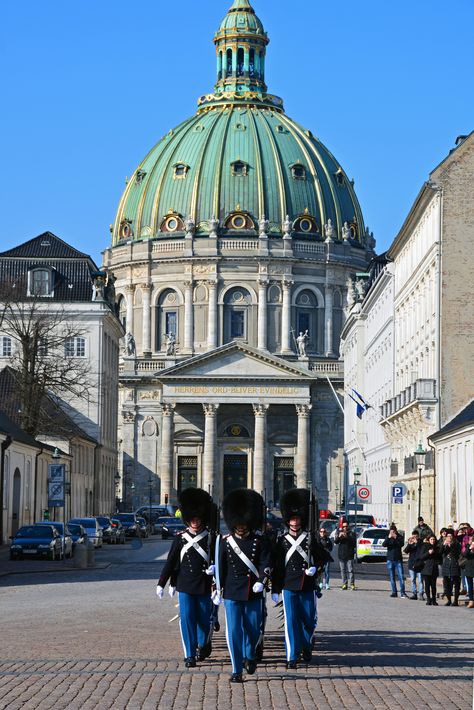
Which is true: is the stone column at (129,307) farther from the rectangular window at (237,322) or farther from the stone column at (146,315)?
the rectangular window at (237,322)

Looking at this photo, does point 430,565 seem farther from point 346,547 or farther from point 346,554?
point 346,547

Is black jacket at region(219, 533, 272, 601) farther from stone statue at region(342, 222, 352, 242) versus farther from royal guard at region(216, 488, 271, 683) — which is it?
stone statue at region(342, 222, 352, 242)

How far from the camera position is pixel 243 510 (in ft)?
59.6

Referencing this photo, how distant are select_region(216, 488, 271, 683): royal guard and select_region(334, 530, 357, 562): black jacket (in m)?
18.7

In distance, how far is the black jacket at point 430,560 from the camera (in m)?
32.3

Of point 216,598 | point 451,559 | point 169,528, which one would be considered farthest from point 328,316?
point 216,598

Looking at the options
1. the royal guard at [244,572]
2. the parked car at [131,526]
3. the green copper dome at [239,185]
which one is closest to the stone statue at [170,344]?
the green copper dome at [239,185]

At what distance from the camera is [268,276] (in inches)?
5994

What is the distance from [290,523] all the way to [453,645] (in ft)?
10.6

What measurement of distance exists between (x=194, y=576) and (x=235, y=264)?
136 m

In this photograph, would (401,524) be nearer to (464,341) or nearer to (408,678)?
(464,341)

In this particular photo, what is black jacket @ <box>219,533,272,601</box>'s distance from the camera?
1770 cm

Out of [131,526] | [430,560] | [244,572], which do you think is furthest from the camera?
[131,526]

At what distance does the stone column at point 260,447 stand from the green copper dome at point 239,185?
74.7ft
